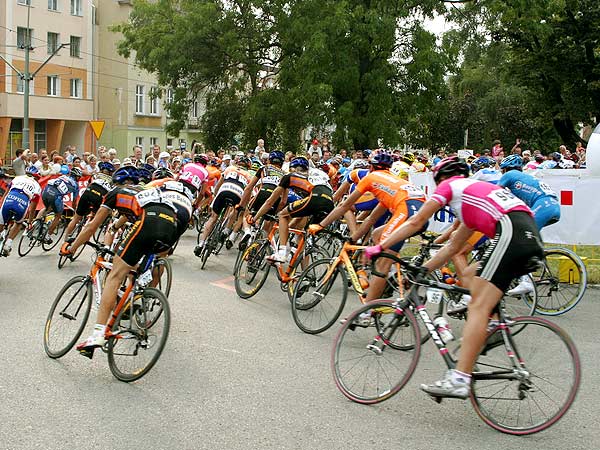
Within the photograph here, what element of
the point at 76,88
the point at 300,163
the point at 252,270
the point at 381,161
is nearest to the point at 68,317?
the point at 252,270

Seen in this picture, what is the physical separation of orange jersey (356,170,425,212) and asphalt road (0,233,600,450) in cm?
118

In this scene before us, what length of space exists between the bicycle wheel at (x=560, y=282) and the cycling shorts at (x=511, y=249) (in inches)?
164

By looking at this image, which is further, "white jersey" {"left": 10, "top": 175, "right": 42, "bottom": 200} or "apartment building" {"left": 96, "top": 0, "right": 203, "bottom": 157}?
"apartment building" {"left": 96, "top": 0, "right": 203, "bottom": 157}

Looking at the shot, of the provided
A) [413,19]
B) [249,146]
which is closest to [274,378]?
[413,19]

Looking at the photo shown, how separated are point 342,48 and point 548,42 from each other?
12607mm

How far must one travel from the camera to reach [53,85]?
53219mm

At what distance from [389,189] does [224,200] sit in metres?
5.10

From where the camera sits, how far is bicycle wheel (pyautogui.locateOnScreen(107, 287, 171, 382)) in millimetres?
6246

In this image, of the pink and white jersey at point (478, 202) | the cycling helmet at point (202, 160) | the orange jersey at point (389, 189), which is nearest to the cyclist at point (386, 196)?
the orange jersey at point (389, 189)

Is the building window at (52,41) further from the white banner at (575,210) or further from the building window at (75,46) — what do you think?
the white banner at (575,210)

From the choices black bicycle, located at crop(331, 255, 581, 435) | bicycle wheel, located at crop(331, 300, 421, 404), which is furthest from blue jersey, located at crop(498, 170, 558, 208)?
bicycle wheel, located at crop(331, 300, 421, 404)

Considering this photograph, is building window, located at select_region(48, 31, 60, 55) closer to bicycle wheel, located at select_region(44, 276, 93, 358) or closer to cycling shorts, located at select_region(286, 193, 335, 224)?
cycling shorts, located at select_region(286, 193, 335, 224)

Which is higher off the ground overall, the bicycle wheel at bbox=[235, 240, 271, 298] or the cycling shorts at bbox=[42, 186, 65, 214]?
the cycling shorts at bbox=[42, 186, 65, 214]

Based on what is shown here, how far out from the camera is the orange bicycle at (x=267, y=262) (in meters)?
9.11
